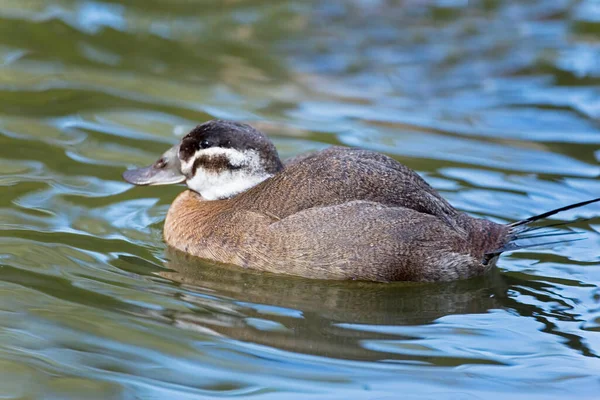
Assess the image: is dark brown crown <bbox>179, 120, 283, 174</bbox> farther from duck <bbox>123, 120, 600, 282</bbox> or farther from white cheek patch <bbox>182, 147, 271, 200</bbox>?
duck <bbox>123, 120, 600, 282</bbox>

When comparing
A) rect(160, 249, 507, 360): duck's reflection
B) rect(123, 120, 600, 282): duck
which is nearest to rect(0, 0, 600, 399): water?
rect(160, 249, 507, 360): duck's reflection

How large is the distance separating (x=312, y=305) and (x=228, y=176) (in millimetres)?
1457

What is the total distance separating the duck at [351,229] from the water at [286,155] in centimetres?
12

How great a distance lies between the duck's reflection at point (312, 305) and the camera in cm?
556

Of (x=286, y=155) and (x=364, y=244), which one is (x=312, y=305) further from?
(x=286, y=155)

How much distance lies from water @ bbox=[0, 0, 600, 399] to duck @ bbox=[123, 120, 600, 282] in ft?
0.40

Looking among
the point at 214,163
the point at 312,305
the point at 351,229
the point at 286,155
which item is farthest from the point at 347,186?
the point at 286,155

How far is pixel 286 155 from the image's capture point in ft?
30.4

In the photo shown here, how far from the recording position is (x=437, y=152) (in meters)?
9.45

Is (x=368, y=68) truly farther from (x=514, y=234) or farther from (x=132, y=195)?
(x=514, y=234)

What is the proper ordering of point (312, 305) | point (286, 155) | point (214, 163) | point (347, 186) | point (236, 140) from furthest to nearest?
point (286, 155) → point (214, 163) → point (236, 140) → point (347, 186) → point (312, 305)

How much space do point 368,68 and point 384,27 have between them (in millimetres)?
1613

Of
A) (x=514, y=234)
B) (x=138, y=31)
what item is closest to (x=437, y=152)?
(x=514, y=234)

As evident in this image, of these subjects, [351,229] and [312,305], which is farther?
[351,229]
